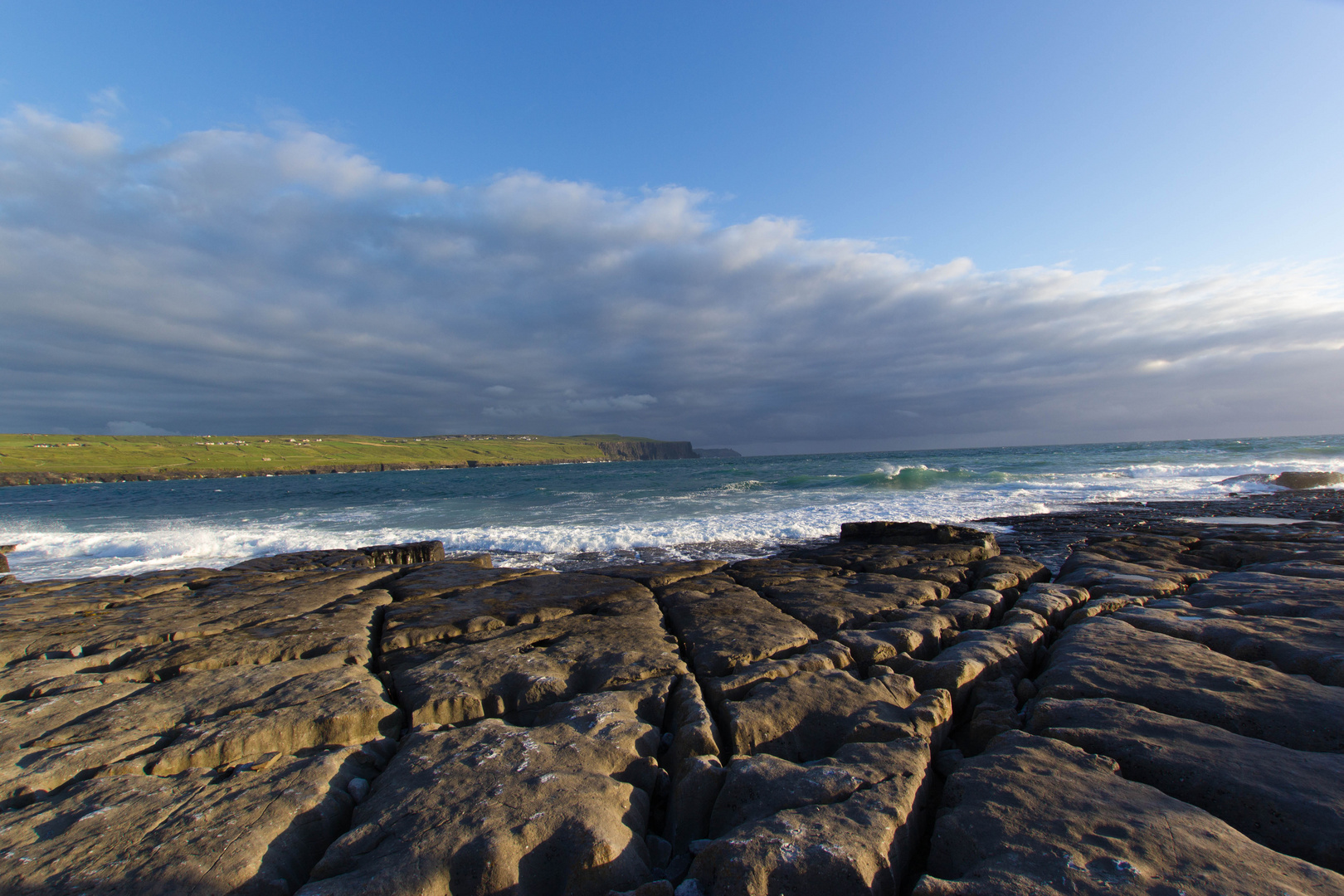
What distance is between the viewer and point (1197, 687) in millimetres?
5055

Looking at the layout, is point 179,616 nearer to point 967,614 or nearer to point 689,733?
point 689,733

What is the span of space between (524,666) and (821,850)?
3.95 metres

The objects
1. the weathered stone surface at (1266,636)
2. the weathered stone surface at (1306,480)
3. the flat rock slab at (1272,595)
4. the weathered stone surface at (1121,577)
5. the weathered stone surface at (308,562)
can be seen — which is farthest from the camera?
the weathered stone surface at (1306,480)

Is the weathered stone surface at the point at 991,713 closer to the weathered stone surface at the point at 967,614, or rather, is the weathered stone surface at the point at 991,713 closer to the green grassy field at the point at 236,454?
the weathered stone surface at the point at 967,614

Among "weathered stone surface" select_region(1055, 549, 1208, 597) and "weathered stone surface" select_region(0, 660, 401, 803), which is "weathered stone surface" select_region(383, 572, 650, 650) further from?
"weathered stone surface" select_region(1055, 549, 1208, 597)

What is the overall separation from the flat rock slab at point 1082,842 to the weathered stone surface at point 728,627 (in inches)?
113

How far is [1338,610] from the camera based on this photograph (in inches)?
275

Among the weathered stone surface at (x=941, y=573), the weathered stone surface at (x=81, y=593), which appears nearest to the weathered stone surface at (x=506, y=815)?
the weathered stone surface at (x=941, y=573)

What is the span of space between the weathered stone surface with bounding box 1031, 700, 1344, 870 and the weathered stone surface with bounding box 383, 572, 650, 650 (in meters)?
6.31

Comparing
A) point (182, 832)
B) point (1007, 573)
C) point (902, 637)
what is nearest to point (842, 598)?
point (902, 637)

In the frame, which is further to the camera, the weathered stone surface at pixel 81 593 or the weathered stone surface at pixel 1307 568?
the weathered stone surface at pixel 81 593

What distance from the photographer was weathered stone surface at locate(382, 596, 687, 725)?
18.2 ft

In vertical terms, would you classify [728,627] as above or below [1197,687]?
below

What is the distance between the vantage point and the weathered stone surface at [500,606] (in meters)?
7.71
